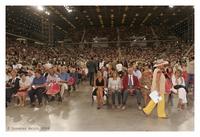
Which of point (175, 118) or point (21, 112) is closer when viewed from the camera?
point (175, 118)

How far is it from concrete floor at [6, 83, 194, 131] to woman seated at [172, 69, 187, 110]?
0.72 feet

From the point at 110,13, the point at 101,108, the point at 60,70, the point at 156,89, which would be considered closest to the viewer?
the point at 156,89

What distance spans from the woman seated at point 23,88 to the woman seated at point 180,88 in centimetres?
404

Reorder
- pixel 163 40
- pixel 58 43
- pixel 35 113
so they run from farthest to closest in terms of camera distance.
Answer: pixel 163 40 → pixel 58 43 → pixel 35 113

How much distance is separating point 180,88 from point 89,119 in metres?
2.64

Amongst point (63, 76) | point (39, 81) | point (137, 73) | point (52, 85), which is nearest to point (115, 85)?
point (137, 73)

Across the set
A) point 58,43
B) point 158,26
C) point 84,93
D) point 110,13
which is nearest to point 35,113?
point 84,93

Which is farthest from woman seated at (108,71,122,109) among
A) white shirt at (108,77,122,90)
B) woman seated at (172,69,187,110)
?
woman seated at (172,69,187,110)

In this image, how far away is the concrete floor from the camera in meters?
7.75

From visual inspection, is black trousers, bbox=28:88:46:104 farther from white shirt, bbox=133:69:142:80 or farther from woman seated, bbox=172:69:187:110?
woman seated, bbox=172:69:187:110
